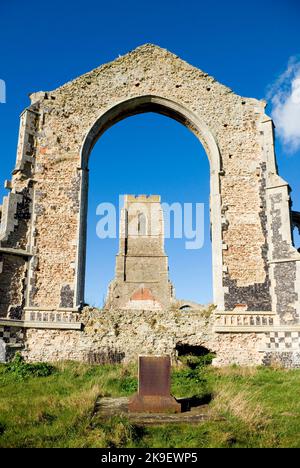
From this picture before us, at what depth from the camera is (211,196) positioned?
1298 cm

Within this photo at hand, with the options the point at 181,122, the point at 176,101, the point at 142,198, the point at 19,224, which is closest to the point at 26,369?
the point at 19,224

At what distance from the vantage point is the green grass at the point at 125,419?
497 centimetres

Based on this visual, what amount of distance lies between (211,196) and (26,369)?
23.8 feet

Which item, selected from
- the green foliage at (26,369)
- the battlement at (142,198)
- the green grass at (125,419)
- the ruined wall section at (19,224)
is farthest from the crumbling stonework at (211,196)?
the battlement at (142,198)

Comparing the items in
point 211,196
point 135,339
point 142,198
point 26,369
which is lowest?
point 26,369

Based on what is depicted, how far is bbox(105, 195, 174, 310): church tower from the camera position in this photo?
33.9m

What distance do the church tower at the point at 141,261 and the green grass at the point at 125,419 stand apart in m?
22.1

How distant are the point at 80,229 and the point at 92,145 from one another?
9.67 feet

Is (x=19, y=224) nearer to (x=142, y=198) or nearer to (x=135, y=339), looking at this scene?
(x=135, y=339)

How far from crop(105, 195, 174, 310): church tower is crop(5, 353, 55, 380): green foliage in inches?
838

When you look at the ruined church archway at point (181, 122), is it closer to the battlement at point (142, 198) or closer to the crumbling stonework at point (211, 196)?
the crumbling stonework at point (211, 196)

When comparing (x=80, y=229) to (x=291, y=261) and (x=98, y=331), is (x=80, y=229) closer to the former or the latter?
(x=98, y=331)

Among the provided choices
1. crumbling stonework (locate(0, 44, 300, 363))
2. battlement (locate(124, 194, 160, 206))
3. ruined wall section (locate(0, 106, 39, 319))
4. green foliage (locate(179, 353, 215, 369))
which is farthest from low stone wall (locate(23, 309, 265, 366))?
battlement (locate(124, 194, 160, 206))
